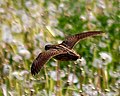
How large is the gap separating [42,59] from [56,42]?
158 centimetres

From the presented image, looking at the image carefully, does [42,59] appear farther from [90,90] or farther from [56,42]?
[56,42]

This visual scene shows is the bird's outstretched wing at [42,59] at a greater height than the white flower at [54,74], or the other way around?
the white flower at [54,74]

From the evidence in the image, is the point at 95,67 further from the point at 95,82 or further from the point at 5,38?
the point at 5,38

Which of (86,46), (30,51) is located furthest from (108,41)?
(30,51)

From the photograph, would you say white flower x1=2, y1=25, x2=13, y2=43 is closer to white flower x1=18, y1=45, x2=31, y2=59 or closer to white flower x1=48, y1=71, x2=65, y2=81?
white flower x1=18, y1=45, x2=31, y2=59

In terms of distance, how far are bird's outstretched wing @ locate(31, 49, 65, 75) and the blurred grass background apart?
0.59m

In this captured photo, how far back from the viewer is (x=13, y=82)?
423 cm

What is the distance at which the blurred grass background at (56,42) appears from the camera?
13.9ft

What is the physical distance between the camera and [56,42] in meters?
4.88

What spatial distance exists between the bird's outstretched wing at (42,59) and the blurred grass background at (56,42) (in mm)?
590

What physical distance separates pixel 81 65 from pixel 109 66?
340mm

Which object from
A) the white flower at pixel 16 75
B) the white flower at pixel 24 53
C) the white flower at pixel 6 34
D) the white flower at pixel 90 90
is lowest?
the white flower at pixel 90 90

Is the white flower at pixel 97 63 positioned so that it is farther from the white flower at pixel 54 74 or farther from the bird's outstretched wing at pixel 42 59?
the bird's outstretched wing at pixel 42 59

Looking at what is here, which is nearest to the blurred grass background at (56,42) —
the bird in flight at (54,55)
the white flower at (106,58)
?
the white flower at (106,58)
